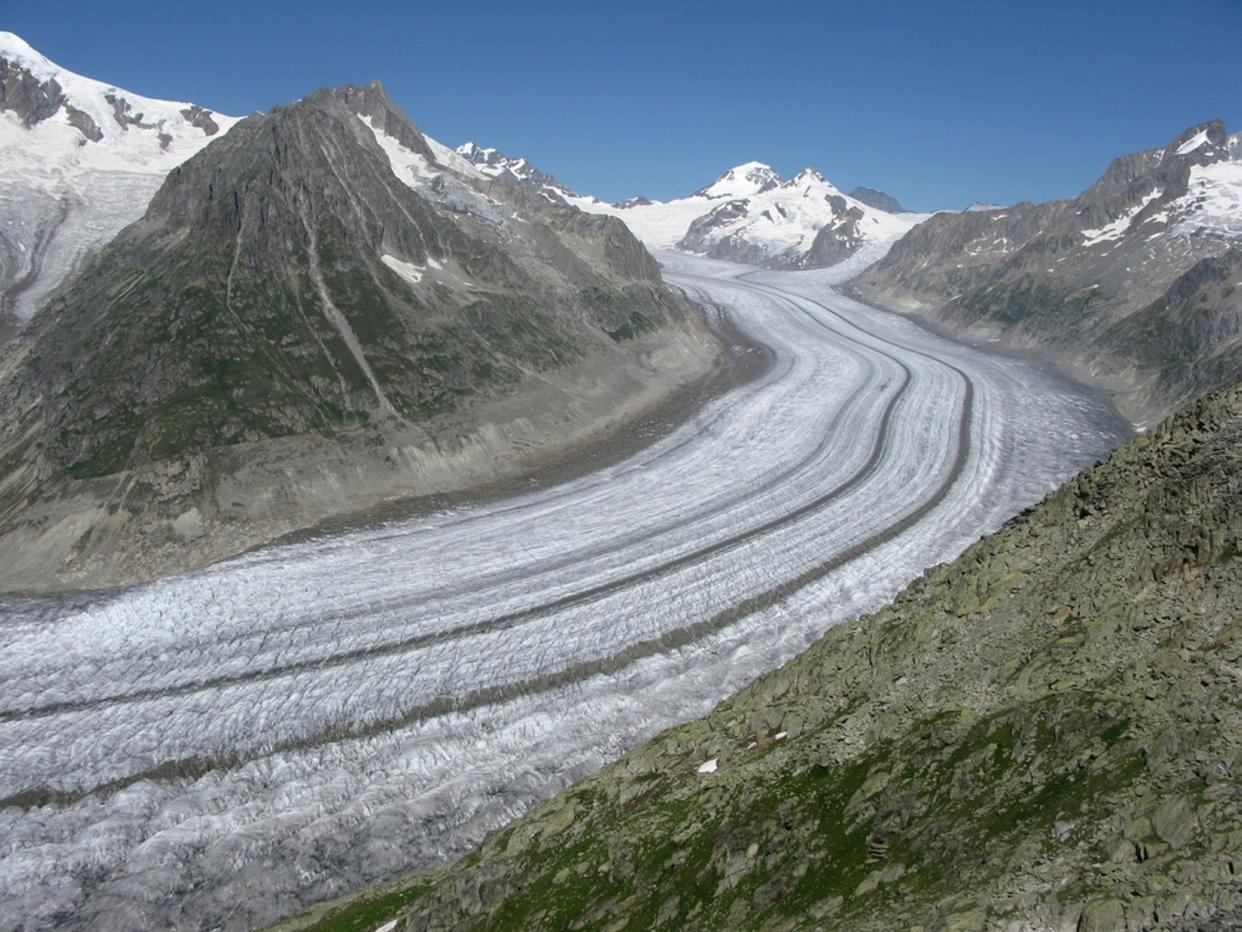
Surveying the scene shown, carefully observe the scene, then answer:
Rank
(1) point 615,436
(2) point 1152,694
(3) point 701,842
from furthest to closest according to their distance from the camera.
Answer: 1. (1) point 615,436
2. (3) point 701,842
3. (2) point 1152,694

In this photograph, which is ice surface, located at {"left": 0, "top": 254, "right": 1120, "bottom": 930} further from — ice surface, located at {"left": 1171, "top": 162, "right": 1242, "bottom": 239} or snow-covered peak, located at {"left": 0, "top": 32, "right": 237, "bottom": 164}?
snow-covered peak, located at {"left": 0, "top": 32, "right": 237, "bottom": 164}

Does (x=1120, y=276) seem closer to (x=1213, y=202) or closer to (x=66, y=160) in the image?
(x=1213, y=202)

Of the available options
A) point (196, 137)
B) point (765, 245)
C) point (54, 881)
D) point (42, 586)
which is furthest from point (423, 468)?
point (765, 245)

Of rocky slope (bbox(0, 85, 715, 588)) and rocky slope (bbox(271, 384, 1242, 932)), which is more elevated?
rocky slope (bbox(0, 85, 715, 588))

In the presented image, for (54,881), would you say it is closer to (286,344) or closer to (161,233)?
(286,344)

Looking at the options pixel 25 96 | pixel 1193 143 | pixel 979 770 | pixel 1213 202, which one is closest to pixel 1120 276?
pixel 1213 202

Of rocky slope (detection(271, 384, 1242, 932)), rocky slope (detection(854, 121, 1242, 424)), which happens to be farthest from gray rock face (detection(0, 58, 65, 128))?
rocky slope (detection(271, 384, 1242, 932))

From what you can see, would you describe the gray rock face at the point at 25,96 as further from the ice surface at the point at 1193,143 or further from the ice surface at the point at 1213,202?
the ice surface at the point at 1193,143
